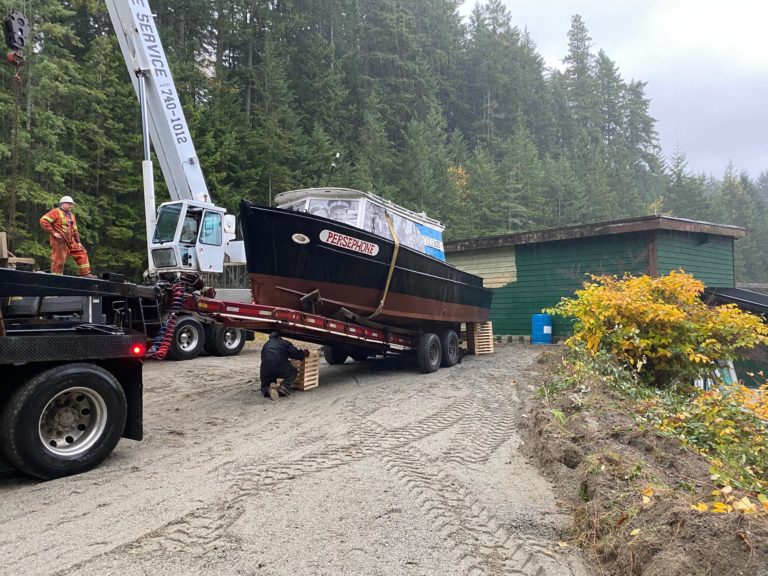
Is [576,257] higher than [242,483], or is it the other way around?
[576,257]

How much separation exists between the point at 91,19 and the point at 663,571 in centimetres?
2803

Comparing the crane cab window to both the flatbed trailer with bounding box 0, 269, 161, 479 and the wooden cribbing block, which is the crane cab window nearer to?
the wooden cribbing block

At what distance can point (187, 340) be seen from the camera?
10.5 metres

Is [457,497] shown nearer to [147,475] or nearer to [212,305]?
[147,475]

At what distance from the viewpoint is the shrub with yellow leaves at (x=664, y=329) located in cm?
694

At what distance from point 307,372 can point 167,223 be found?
4.99m

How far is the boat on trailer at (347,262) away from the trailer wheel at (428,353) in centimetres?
33

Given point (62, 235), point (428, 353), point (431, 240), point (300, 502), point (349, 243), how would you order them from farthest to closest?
1. point (431, 240)
2. point (428, 353)
3. point (349, 243)
4. point (62, 235)
5. point (300, 502)

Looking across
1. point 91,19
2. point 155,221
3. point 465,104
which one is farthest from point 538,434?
point 465,104

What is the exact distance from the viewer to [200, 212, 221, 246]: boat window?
35.1 feet

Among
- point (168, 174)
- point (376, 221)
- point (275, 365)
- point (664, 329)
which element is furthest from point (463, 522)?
point (168, 174)

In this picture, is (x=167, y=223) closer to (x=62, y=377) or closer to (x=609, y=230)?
(x=62, y=377)

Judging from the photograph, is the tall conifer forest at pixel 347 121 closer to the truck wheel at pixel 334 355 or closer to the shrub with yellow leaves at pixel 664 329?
the truck wheel at pixel 334 355

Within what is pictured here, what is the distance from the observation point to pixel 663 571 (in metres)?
2.33
